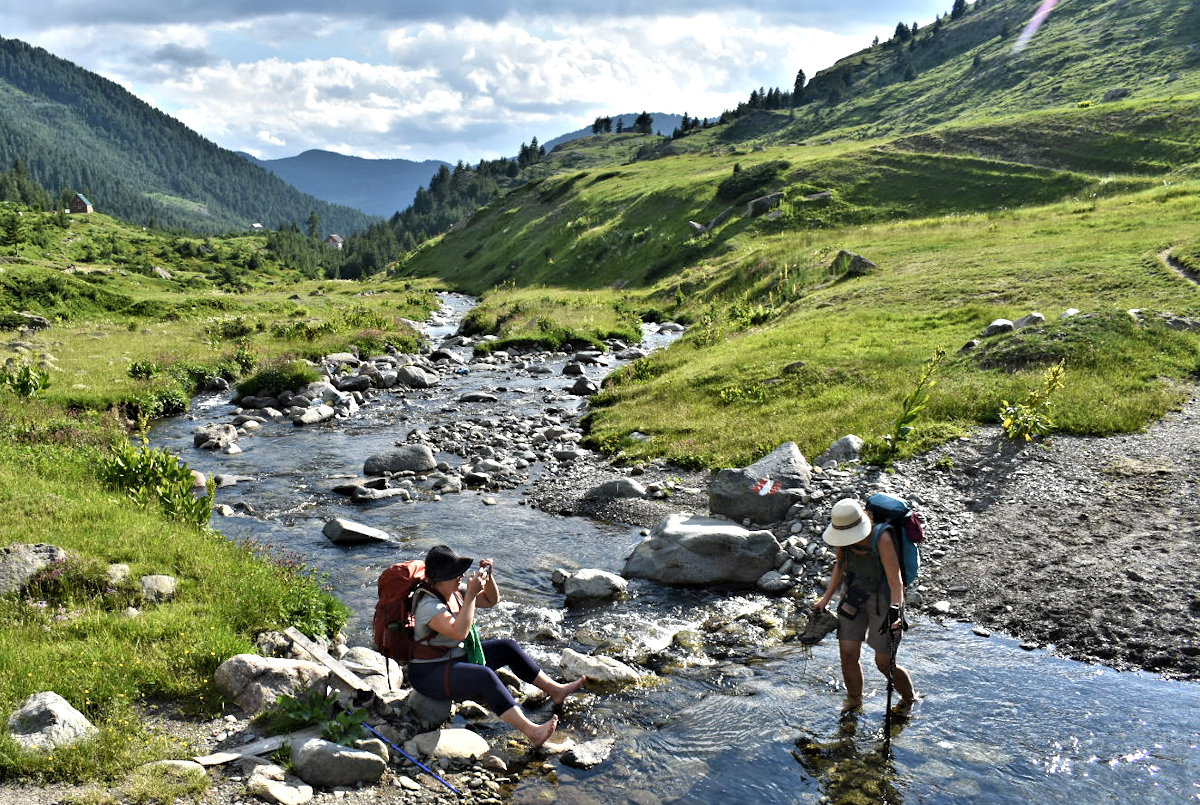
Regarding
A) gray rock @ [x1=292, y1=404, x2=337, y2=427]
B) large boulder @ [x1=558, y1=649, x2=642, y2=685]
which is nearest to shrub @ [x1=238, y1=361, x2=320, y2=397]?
gray rock @ [x1=292, y1=404, x2=337, y2=427]

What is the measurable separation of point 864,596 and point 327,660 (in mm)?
7054

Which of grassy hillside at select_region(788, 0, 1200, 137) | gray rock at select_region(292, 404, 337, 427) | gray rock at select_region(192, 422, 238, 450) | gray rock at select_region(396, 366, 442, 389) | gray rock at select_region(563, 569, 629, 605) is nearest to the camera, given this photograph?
gray rock at select_region(563, 569, 629, 605)

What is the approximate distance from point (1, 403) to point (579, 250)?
68.0 metres

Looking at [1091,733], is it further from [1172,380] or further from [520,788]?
[1172,380]

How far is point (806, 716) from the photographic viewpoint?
980 cm

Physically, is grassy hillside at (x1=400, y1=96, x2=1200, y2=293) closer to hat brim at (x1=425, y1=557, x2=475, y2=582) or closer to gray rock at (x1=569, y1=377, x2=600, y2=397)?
gray rock at (x1=569, y1=377, x2=600, y2=397)

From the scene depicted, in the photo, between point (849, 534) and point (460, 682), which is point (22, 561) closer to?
point (460, 682)

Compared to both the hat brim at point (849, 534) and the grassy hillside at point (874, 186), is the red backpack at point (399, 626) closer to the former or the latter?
the hat brim at point (849, 534)

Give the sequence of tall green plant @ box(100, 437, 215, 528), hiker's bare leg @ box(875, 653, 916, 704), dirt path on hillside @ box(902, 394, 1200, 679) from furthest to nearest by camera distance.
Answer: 1. tall green plant @ box(100, 437, 215, 528)
2. dirt path on hillside @ box(902, 394, 1200, 679)
3. hiker's bare leg @ box(875, 653, 916, 704)

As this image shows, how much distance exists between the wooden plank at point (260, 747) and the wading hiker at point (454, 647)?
1321 mm

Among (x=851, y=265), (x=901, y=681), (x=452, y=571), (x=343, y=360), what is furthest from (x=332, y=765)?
(x=851, y=265)

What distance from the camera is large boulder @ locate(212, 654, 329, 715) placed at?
8.70 metres

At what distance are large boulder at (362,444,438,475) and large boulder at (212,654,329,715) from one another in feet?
42.0

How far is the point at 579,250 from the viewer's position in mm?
86500
